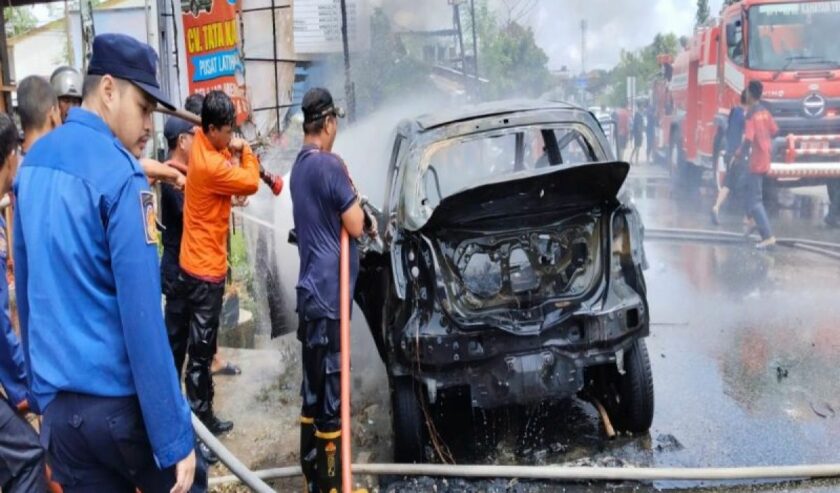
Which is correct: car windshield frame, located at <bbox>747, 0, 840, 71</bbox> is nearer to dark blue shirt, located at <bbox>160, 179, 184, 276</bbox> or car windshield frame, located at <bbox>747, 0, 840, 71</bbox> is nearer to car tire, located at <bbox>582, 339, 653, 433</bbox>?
car tire, located at <bbox>582, 339, 653, 433</bbox>

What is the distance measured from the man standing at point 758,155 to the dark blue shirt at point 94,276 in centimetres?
946

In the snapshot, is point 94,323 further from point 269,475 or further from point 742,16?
point 742,16

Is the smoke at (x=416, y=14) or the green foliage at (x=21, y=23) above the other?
the green foliage at (x=21, y=23)

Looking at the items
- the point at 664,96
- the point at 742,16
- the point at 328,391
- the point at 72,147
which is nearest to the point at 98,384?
the point at 72,147

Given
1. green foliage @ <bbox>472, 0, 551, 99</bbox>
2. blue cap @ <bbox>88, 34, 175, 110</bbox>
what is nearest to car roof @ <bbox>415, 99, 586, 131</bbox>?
blue cap @ <bbox>88, 34, 175, 110</bbox>

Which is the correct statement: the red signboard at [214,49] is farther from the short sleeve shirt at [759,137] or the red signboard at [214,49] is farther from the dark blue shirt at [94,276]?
the short sleeve shirt at [759,137]

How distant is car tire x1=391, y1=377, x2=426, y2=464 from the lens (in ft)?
14.1

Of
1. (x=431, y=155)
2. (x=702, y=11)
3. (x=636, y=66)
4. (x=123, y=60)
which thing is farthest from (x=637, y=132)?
(x=123, y=60)

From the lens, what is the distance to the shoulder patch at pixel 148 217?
2.11 meters

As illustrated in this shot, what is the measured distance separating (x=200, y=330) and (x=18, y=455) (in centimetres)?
Result: 181

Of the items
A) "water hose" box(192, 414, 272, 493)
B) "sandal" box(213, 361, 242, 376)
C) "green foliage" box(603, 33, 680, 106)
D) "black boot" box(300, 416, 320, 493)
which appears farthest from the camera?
"green foliage" box(603, 33, 680, 106)

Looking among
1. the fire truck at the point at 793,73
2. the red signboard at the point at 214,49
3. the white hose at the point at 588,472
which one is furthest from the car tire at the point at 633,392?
→ the fire truck at the point at 793,73

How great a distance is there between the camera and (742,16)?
41.4 ft

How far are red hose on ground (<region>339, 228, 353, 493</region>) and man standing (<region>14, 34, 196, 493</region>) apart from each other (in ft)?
4.95
